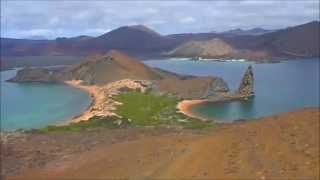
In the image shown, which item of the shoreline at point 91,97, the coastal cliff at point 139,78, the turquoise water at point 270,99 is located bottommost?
the turquoise water at point 270,99

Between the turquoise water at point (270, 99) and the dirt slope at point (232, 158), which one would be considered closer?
the dirt slope at point (232, 158)

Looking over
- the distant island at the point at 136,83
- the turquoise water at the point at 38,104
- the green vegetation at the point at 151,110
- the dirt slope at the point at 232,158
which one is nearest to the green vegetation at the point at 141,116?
the green vegetation at the point at 151,110

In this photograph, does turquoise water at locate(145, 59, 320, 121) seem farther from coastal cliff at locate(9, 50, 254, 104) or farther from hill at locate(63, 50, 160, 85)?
hill at locate(63, 50, 160, 85)

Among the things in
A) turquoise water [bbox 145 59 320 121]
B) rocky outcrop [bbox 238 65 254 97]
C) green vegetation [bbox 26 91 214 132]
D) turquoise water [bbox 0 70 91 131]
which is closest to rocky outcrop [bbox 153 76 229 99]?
rocky outcrop [bbox 238 65 254 97]

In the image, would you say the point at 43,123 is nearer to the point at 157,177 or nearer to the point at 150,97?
the point at 150,97

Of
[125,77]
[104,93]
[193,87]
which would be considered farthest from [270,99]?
[104,93]

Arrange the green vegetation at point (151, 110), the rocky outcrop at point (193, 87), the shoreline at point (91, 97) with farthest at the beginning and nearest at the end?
1. the rocky outcrop at point (193, 87)
2. the shoreline at point (91, 97)
3. the green vegetation at point (151, 110)

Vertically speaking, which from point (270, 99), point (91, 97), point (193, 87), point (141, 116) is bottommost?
point (270, 99)

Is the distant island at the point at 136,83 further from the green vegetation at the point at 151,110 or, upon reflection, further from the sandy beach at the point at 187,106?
the green vegetation at the point at 151,110

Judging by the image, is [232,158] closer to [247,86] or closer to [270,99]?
[270,99]
